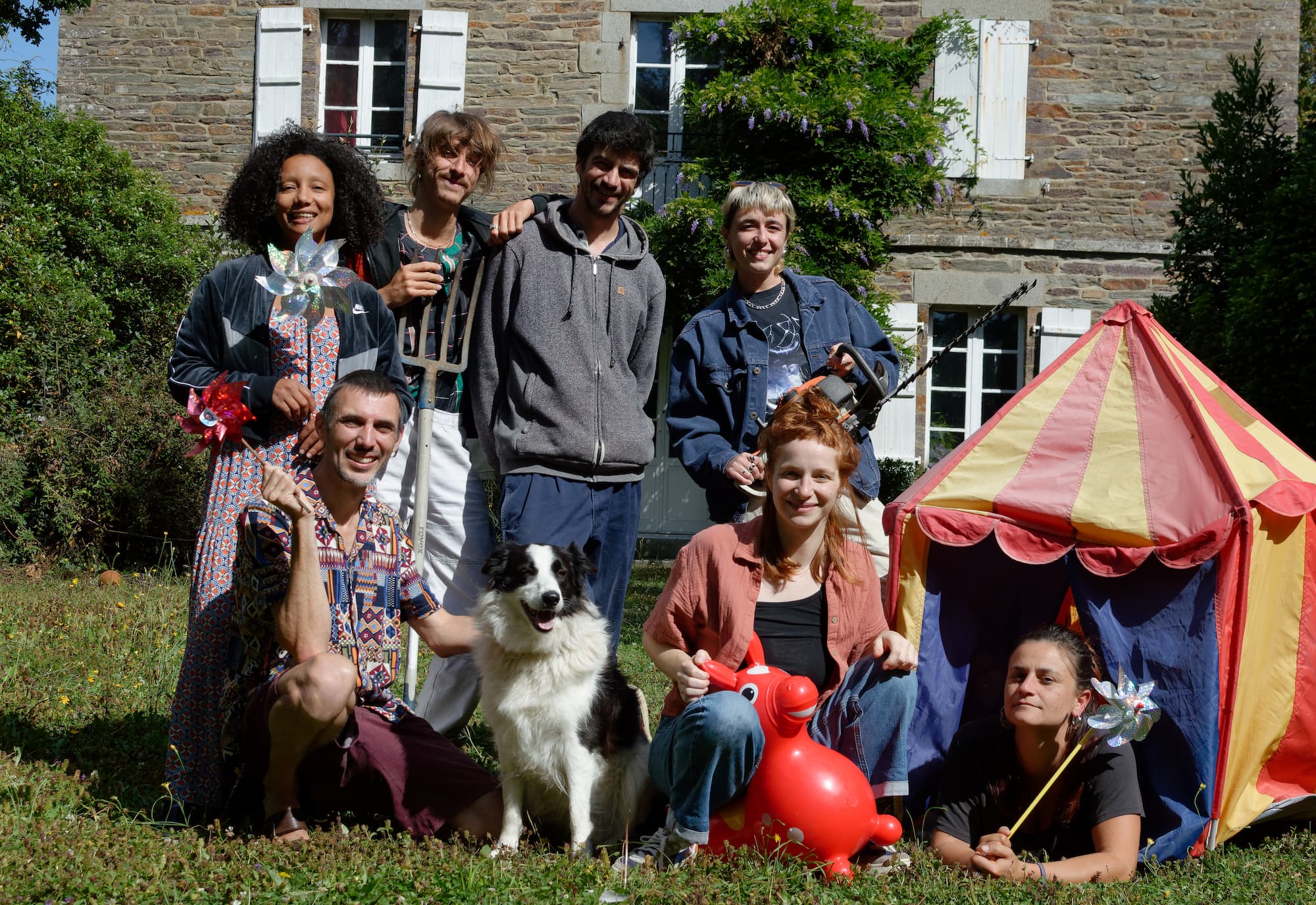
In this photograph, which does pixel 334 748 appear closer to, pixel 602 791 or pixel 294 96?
pixel 602 791

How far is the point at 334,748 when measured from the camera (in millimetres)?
3141

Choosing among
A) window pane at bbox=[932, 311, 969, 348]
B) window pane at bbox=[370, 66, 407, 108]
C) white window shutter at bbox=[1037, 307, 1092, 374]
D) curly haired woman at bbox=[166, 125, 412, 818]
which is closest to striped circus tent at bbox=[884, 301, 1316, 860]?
curly haired woman at bbox=[166, 125, 412, 818]

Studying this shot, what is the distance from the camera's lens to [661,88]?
11078mm

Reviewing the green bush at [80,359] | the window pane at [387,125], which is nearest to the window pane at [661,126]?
the window pane at [387,125]

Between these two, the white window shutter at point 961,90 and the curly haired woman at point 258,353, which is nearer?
the curly haired woman at point 258,353

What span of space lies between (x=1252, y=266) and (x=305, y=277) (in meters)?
6.41

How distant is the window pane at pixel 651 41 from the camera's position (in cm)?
1109

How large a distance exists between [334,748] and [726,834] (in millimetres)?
1093

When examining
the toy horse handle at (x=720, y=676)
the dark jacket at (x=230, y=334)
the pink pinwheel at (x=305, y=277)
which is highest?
the pink pinwheel at (x=305, y=277)

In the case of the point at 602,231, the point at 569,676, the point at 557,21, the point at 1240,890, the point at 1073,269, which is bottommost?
the point at 1240,890

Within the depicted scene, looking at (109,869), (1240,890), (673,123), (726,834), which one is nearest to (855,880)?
(726,834)

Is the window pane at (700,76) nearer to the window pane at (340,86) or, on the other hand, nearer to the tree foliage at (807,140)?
the tree foliage at (807,140)

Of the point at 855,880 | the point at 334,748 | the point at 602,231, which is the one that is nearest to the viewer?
the point at 855,880

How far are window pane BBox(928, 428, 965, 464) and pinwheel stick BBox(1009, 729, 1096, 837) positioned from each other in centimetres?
778
